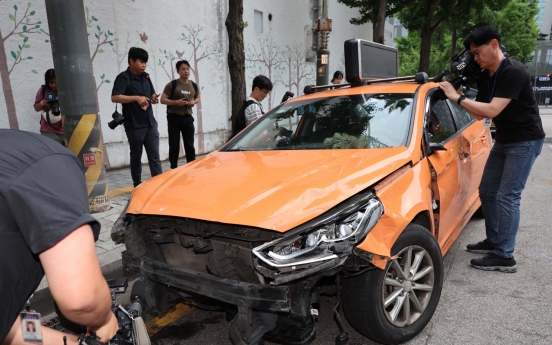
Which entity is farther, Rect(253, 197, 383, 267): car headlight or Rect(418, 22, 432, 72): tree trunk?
Rect(418, 22, 432, 72): tree trunk

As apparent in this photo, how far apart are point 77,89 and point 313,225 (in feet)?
13.0

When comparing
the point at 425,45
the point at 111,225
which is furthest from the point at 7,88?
the point at 425,45

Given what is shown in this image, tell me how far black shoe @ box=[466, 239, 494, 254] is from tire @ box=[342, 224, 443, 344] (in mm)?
1434

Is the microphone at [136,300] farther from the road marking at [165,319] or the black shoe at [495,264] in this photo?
the black shoe at [495,264]

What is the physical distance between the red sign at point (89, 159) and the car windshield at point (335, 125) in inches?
88.2

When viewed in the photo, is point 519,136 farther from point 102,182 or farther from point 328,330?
point 102,182

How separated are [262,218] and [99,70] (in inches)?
256

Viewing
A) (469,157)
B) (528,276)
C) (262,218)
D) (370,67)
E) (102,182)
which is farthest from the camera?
(102,182)

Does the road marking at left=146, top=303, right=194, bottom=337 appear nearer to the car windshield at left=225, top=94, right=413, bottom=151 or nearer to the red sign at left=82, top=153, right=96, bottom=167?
the car windshield at left=225, top=94, right=413, bottom=151

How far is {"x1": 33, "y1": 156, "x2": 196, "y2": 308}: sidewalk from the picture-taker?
3.39 m

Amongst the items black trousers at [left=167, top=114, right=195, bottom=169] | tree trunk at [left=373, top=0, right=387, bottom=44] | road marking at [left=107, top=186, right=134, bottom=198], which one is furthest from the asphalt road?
tree trunk at [left=373, top=0, right=387, bottom=44]

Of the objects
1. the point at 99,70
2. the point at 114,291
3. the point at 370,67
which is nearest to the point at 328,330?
the point at 114,291

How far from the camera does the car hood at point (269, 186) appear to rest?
2062 mm

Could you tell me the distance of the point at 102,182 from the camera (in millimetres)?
5066
